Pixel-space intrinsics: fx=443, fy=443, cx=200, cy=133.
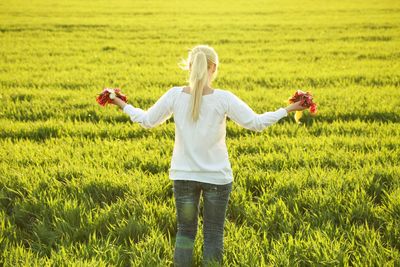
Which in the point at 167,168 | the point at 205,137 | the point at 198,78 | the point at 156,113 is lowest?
the point at 167,168

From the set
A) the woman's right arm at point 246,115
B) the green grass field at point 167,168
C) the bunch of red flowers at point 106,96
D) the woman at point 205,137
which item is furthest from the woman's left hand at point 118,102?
the green grass field at point 167,168

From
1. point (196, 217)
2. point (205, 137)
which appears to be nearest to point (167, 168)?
point (196, 217)

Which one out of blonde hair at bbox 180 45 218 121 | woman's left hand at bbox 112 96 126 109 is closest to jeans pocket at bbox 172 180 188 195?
blonde hair at bbox 180 45 218 121

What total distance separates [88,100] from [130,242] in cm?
521

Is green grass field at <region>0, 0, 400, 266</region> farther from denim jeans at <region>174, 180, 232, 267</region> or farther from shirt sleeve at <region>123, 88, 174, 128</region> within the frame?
shirt sleeve at <region>123, 88, 174, 128</region>

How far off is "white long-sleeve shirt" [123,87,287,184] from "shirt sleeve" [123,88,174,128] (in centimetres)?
2

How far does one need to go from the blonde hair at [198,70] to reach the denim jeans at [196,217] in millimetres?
499

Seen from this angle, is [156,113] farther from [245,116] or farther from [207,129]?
[245,116]

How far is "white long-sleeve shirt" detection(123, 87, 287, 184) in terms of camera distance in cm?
292

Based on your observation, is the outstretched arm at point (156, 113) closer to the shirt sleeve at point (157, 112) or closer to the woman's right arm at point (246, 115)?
the shirt sleeve at point (157, 112)

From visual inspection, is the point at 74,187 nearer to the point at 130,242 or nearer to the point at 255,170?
the point at 130,242

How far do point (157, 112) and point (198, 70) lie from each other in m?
0.49

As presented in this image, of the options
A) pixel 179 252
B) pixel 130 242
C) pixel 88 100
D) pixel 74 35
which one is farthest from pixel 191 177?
pixel 74 35

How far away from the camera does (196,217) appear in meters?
3.09
